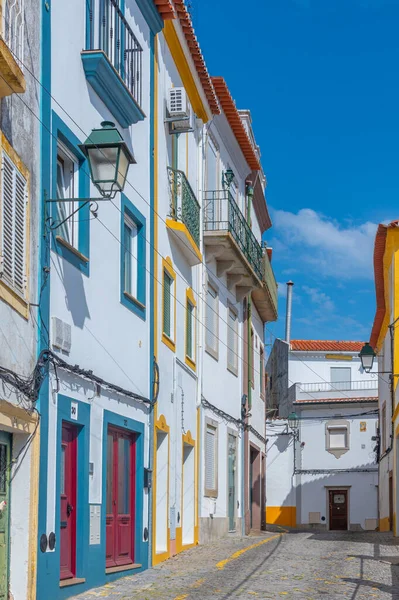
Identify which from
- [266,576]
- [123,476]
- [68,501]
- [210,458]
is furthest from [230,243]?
[68,501]

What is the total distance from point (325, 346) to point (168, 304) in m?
44.3

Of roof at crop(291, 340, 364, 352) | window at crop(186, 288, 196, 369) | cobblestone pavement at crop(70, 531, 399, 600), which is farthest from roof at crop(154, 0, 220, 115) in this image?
roof at crop(291, 340, 364, 352)

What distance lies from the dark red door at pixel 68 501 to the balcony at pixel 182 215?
633cm

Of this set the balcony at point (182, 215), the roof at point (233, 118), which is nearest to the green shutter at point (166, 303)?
Answer: the balcony at point (182, 215)

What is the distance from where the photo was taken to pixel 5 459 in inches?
380

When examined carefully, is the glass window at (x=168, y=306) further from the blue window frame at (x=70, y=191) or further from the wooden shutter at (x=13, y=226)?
the wooden shutter at (x=13, y=226)

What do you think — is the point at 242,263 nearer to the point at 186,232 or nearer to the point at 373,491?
the point at 186,232

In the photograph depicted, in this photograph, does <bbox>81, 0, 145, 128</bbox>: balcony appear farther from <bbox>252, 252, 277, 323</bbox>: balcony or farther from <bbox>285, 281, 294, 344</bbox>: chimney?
<bbox>285, 281, 294, 344</bbox>: chimney

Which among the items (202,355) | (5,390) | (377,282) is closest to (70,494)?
(5,390)

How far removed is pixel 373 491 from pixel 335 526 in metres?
2.43

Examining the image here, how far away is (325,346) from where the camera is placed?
2400 inches

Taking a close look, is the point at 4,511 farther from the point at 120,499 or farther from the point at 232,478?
the point at 232,478

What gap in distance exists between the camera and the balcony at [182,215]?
1755 cm

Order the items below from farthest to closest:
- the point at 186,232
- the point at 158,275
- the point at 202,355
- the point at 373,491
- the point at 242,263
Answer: the point at 373,491 → the point at 242,263 → the point at 202,355 → the point at 186,232 → the point at 158,275
